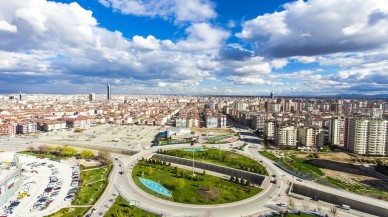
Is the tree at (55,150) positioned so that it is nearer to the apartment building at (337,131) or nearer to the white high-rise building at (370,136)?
the apartment building at (337,131)

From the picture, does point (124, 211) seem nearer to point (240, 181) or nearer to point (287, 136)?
point (240, 181)


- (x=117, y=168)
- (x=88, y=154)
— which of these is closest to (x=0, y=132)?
(x=88, y=154)

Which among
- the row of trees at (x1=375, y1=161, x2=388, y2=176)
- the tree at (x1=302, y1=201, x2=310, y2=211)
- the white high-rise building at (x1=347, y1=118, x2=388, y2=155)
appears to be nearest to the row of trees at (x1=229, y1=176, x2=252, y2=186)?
the tree at (x1=302, y1=201, x2=310, y2=211)

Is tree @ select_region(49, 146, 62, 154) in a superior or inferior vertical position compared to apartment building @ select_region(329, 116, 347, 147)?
inferior

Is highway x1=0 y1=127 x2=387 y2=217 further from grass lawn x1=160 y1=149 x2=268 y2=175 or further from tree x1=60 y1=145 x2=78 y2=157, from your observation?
tree x1=60 y1=145 x2=78 y2=157

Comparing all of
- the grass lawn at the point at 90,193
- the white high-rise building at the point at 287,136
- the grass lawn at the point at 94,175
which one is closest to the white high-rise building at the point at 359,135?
the white high-rise building at the point at 287,136

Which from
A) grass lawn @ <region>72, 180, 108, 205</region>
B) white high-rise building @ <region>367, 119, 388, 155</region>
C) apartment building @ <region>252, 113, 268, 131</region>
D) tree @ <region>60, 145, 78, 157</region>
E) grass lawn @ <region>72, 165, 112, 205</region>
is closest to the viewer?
grass lawn @ <region>72, 180, 108, 205</region>

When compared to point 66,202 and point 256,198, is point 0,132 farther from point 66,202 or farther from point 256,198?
point 256,198
